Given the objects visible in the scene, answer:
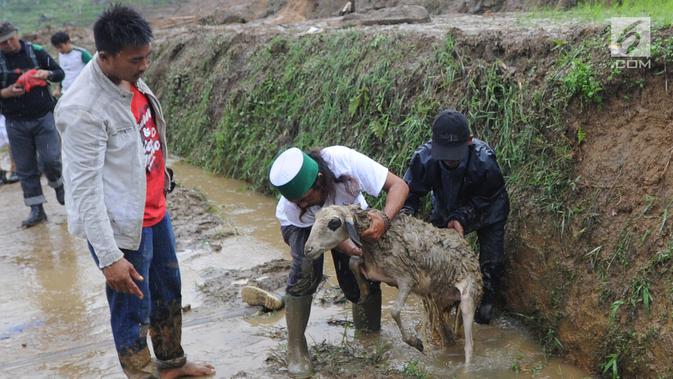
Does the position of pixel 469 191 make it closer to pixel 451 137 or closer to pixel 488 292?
pixel 451 137

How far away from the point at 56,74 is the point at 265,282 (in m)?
3.91

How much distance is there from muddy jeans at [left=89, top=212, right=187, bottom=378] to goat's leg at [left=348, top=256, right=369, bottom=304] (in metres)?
1.12

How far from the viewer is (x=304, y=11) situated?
60.2ft

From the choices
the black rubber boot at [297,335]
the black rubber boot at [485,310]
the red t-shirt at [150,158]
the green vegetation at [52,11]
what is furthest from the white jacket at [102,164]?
the green vegetation at [52,11]

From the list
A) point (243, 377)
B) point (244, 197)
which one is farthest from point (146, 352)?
point (244, 197)

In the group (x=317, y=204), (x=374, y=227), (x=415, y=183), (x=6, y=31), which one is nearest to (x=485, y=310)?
(x=415, y=183)

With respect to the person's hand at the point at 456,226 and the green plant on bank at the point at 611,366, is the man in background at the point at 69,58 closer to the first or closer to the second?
the person's hand at the point at 456,226

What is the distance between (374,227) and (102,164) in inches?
62.1

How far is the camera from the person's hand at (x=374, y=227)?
Result: 3992mm

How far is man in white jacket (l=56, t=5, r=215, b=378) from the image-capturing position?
339cm

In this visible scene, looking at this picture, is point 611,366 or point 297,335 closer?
point 611,366

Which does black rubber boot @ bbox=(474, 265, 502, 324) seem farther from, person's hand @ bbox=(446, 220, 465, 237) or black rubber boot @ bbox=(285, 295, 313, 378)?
black rubber boot @ bbox=(285, 295, 313, 378)

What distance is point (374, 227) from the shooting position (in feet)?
13.1

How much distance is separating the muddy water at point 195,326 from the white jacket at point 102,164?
1.39 metres
